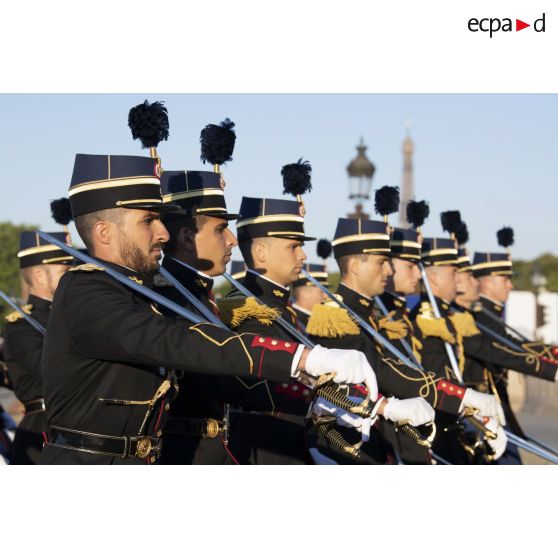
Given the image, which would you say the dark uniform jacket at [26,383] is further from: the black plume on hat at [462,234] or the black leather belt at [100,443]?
the black plume on hat at [462,234]

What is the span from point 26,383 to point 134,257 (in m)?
4.35

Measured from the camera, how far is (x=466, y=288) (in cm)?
1208

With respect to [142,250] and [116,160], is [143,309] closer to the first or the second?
[142,250]

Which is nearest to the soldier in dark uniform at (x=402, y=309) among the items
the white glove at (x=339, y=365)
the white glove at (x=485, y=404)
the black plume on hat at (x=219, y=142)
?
the white glove at (x=485, y=404)

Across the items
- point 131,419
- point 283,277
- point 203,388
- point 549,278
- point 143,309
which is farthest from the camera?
point 549,278

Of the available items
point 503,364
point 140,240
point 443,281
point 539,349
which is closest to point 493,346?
Answer: point 503,364

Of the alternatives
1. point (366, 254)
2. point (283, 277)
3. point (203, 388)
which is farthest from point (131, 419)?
point (366, 254)

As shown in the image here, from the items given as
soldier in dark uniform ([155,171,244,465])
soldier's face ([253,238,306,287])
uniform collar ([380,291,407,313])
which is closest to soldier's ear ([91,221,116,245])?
soldier in dark uniform ([155,171,244,465])

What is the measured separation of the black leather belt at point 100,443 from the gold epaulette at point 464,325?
6130 millimetres

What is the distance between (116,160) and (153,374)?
1.00 metres

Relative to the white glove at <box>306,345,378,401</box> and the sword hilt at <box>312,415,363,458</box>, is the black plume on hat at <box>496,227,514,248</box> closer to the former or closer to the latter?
the sword hilt at <box>312,415,363,458</box>

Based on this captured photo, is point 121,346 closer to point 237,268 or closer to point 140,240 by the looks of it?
point 140,240

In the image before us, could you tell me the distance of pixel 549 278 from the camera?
82.8m

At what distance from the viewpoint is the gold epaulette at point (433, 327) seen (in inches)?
384
